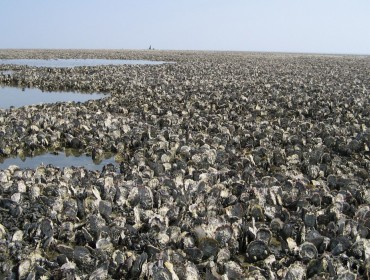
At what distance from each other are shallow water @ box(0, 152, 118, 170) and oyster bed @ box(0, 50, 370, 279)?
0.30m

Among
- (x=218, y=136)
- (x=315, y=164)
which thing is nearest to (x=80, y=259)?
(x=315, y=164)

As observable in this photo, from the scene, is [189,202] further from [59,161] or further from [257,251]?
[59,161]

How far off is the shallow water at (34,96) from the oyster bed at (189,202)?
18.3 feet

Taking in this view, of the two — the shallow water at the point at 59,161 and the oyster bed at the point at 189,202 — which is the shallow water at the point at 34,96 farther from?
the shallow water at the point at 59,161

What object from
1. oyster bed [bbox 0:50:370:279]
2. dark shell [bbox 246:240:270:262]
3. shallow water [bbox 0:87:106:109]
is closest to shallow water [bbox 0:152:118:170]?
oyster bed [bbox 0:50:370:279]

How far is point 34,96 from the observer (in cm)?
1825

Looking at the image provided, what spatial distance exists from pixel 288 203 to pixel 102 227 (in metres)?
2.81

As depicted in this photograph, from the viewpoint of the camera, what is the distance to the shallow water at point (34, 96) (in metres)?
16.5

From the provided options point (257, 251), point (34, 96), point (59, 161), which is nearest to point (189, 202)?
point (257, 251)

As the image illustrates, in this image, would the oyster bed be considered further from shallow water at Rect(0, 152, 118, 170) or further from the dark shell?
shallow water at Rect(0, 152, 118, 170)

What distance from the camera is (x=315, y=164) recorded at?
7.72 metres

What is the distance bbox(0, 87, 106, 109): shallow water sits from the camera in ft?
54.2

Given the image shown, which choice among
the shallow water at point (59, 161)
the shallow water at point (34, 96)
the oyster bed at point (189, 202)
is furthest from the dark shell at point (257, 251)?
the shallow water at point (34, 96)

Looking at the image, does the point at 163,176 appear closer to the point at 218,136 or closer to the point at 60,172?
the point at 60,172
